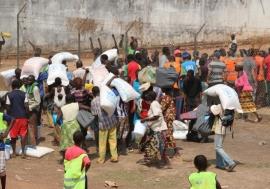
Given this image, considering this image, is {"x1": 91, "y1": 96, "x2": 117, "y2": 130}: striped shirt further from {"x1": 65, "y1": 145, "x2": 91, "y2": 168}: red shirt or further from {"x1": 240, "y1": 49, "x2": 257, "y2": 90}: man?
{"x1": 240, "y1": 49, "x2": 257, "y2": 90}: man

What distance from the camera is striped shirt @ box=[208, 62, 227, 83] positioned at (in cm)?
1526

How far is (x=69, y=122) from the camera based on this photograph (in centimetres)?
1196

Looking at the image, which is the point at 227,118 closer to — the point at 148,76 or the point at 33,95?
the point at 148,76

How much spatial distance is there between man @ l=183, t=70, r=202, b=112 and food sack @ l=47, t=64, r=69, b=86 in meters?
2.57

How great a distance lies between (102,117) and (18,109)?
1.68 m

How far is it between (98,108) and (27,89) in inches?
75.8

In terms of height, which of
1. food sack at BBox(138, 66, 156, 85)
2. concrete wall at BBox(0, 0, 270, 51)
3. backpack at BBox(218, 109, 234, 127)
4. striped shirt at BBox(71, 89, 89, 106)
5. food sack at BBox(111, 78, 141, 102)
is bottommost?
backpack at BBox(218, 109, 234, 127)

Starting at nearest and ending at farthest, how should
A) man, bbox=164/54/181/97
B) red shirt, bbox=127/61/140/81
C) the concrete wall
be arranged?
red shirt, bbox=127/61/140/81 < man, bbox=164/54/181/97 < the concrete wall

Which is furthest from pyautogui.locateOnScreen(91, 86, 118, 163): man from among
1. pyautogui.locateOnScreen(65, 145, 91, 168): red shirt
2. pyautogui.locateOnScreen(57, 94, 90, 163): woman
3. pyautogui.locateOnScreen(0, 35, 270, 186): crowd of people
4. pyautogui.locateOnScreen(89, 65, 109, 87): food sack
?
pyautogui.locateOnScreen(65, 145, 91, 168): red shirt

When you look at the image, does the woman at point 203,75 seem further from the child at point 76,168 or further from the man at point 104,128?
the child at point 76,168

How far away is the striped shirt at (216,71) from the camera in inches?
601

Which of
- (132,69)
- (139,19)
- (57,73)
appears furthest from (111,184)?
(139,19)

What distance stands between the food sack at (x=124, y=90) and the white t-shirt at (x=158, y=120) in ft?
3.08

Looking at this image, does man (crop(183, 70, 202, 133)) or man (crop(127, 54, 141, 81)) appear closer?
man (crop(183, 70, 202, 133))
